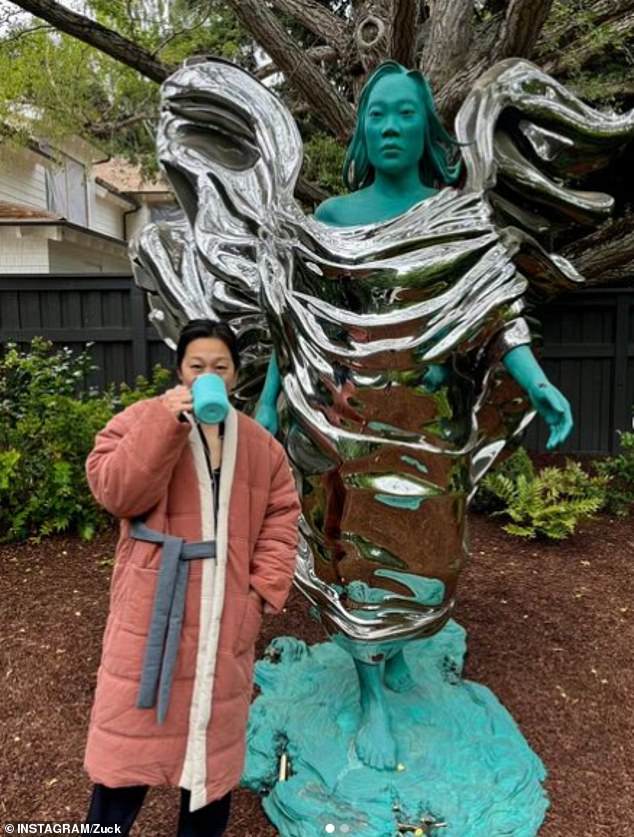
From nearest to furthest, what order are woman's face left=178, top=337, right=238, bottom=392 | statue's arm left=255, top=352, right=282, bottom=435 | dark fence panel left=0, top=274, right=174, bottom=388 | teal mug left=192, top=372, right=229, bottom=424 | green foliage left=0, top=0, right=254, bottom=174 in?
teal mug left=192, top=372, right=229, bottom=424 → woman's face left=178, top=337, right=238, bottom=392 → statue's arm left=255, top=352, right=282, bottom=435 → green foliage left=0, top=0, right=254, bottom=174 → dark fence panel left=0, top=274, right=174, bottom=388

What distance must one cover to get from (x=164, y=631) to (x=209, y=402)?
1.63 feet

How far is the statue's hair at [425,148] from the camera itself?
2185 millimetres

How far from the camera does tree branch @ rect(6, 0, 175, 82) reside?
467cm

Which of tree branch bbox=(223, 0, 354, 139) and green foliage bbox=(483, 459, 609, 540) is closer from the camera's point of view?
tree branch bbox=(223, 0, 354, 139)

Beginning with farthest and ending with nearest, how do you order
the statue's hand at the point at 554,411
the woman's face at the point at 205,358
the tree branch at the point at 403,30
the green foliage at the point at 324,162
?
1. the green foliage at the point at 324,162
2. the tree branch at the point at 403,30
3. the statue's hand at the point at 554,411
4. the woman's face at the point at 205,358

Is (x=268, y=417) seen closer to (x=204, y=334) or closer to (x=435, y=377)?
(x=435, y=377)

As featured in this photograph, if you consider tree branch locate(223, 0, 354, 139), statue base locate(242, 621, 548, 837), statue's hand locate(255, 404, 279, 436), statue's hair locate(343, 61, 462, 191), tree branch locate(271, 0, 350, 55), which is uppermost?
tree branch locate(271, 0, 350, 55)

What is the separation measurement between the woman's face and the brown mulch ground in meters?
1.42

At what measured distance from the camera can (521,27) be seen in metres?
4.11

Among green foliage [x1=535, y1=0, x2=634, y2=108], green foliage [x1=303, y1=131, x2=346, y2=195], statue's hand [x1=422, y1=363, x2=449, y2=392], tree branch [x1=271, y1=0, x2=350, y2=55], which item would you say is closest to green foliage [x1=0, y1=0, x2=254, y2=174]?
tree branch [x1=271, y1=0, x2=350, y2=55]

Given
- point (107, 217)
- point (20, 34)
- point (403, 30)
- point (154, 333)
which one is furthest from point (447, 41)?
point (107, 217)

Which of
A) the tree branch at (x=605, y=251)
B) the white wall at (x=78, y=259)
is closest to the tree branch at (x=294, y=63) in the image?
the tree branch at (x=605, y=251)

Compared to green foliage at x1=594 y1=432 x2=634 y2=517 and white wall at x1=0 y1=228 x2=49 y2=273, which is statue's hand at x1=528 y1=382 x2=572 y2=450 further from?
white wall at x1=0 y1=228 x2=49 y2=273

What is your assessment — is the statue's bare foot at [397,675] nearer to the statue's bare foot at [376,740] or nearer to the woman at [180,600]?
the statue's bare foot at [376,740]
